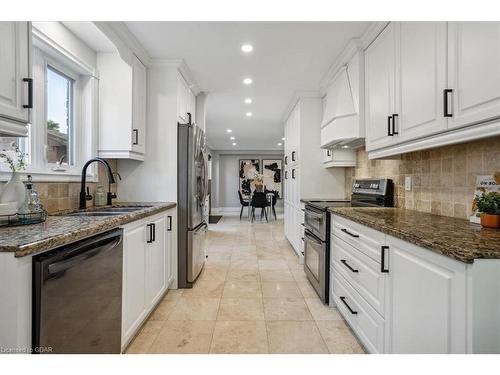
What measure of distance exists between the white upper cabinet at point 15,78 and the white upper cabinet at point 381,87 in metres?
2.18

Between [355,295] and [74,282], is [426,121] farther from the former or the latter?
[74,282]

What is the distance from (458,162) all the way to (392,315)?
1070 millimetres

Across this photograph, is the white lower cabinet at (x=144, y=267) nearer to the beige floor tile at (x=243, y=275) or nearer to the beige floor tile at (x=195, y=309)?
the beige floor tile at (x=195, y=309)

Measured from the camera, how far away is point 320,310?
2342 millimetres

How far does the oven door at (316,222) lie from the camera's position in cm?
244

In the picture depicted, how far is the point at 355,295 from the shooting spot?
72.2 inches

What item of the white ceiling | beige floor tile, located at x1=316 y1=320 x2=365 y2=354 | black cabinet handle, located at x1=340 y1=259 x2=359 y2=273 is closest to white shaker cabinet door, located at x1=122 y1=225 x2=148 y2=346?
beige floor tile, located at x1=316 y1=320 x2=365 y2=354

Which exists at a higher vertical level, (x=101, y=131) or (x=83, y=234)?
(x=101, y=131)

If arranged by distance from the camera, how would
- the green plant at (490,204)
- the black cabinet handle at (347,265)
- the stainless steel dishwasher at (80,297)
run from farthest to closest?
the black cabinet handle at (347,265)
the green plant at (490,204)
the stainless steel dishwasher at (80,297)

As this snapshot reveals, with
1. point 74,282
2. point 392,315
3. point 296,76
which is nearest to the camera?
point 74,282

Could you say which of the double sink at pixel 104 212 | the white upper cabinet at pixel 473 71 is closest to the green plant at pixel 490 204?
the white upper cabinet at pixel 473 71

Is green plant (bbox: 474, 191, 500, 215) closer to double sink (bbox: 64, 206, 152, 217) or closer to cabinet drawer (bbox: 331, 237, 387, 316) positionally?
cabinet drawer (bbox: 331, 237, 387, 316)

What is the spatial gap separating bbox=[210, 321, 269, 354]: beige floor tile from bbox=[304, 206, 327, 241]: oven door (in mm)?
929

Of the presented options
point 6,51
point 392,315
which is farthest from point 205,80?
point 392,315
